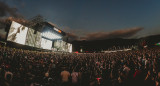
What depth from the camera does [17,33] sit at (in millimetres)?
22578

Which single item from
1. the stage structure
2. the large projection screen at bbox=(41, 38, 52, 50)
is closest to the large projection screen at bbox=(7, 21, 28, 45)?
the stage structure

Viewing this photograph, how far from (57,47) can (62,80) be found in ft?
130

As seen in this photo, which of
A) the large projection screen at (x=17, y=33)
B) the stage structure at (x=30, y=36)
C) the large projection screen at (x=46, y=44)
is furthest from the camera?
the large projection screen at (x=46, y=44)

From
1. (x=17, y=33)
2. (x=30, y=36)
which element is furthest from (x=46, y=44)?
(x=17, y=33)

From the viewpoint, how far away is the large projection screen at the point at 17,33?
20711 millimetres

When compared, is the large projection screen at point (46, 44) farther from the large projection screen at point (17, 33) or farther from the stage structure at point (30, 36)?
the large projection screen at point (17, 33)

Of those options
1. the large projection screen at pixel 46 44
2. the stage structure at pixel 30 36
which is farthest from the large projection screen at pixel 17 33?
the large projection screen at pixel 46 44

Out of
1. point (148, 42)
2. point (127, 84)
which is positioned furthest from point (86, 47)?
point (127, 84)

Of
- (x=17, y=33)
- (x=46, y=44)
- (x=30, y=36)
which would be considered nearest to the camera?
(x=17, y=33)

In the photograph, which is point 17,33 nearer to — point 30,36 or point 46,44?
point 30,36

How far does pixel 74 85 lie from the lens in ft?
16.8

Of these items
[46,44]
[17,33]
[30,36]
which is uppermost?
[17,33]

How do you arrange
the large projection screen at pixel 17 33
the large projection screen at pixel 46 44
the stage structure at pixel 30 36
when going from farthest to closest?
1. the large projection screen at pixel 46 44
2. the stage structure at pixel 30 36
3. the large projection screen at pixel 17 33

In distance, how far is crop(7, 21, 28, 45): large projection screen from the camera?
20.7 metres
